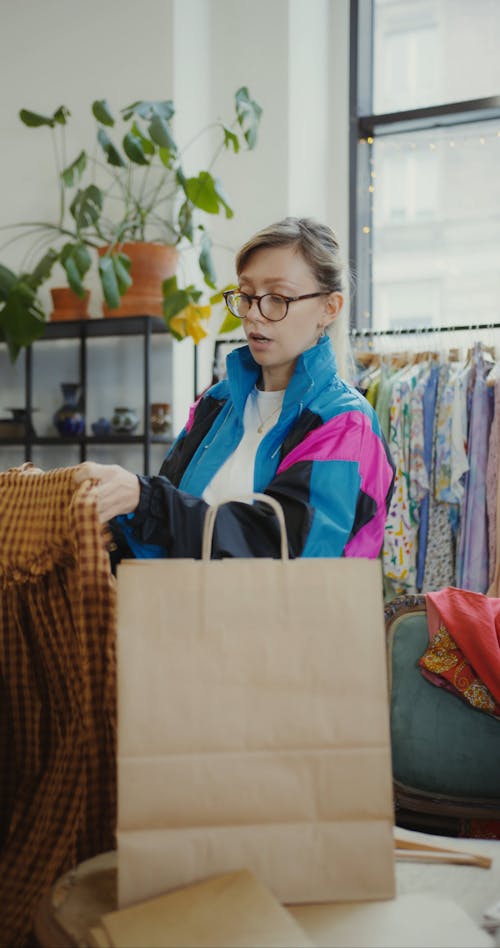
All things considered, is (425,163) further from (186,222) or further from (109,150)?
(109,150)

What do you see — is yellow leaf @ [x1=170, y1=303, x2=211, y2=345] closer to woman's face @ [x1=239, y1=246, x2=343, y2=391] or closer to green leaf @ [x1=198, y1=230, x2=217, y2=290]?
green leaf @ [x1=198, y1=230, x2=217, y2=290]

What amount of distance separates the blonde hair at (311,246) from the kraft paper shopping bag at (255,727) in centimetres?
87

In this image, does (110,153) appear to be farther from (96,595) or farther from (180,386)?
(96,595)

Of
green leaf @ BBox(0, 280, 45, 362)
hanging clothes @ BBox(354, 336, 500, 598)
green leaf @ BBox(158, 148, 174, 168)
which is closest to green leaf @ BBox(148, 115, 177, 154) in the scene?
green leaf @ BBox(158, 148, 174, 168)

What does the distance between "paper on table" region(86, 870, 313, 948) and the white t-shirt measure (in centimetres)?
72

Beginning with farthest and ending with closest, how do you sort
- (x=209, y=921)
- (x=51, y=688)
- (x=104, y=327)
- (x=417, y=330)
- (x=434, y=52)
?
1. (x=434, y=52)
2. (x=104, y=327)
3. (x=417, y=330)
4. (x=51, y=688)
5. (x=209, y=921)

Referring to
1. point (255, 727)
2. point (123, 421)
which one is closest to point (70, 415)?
point (123, 421)

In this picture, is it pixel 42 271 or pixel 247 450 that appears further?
pixel 42 271

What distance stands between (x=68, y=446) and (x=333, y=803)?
3.77 meters

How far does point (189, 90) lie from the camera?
13.4ft

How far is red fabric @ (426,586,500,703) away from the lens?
1.43 meters

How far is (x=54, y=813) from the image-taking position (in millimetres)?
908

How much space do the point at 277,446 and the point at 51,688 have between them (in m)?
0.58

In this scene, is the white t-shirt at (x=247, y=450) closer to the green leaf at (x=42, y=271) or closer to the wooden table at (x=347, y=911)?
the wooden table at (x=347, y=911)
